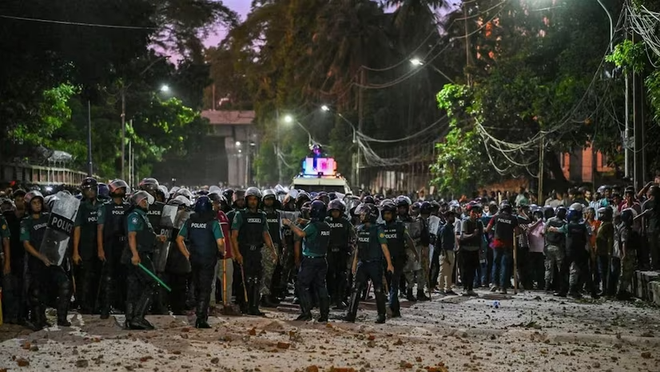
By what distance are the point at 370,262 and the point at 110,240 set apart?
377 centimetres

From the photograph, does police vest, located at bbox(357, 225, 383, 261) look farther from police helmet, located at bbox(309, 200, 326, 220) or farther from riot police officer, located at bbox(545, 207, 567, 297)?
riot police officer, located at bbox(545, 207, 567, 297)

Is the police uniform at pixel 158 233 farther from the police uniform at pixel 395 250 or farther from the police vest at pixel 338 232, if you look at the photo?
the police uniform at pixel 395 250

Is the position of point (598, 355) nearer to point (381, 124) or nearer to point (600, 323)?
point (600, 323)

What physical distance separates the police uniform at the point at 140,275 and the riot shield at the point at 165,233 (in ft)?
5.77

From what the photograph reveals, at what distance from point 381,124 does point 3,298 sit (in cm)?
5159

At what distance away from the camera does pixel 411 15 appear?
6206 centimetres

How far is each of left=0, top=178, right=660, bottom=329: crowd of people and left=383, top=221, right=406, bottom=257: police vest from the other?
0.02 m

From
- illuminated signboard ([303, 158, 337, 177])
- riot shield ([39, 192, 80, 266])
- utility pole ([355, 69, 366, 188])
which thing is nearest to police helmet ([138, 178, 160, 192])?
riot shield ([39, 192, 80, 266])

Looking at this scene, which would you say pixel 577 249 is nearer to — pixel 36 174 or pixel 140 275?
pixel 140 275

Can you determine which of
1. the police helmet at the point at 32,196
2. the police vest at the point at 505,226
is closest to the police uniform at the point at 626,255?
the police vest at the point at 505,226

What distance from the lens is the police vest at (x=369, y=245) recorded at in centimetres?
1425

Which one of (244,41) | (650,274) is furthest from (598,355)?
(244,41)

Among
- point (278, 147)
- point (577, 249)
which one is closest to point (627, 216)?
point (577, 249)

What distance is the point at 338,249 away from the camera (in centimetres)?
1591
